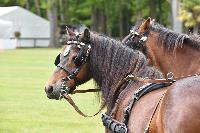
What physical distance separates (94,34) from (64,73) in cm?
55

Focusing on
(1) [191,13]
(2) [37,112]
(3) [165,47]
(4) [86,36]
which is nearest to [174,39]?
(3) [165,47]

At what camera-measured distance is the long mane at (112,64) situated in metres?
6.28

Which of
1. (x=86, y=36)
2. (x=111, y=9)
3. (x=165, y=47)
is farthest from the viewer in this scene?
(x=111, y=9)

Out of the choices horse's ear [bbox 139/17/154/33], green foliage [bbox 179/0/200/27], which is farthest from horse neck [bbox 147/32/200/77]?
green foliage [bbox 179/0/200/27]

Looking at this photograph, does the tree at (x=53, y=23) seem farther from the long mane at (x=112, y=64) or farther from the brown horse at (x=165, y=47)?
the long mane at (x=112, y=64)

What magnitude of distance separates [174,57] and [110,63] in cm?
214

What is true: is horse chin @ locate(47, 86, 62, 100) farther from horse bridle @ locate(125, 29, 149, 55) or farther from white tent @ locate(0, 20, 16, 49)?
white tent @ locate(0, 20, 16, 49)

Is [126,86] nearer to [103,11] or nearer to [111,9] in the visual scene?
[111,9]

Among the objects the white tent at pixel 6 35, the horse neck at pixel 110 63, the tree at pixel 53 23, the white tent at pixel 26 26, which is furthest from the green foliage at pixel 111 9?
the horse neck at pixel 110 63

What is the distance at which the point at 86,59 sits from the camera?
6.68 m

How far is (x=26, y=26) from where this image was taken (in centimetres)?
6888

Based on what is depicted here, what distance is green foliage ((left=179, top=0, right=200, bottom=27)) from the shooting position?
4153 cm

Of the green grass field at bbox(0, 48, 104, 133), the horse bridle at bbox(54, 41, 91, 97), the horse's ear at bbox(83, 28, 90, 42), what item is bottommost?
the green grass field at bbox(0, 48, 104, 133)

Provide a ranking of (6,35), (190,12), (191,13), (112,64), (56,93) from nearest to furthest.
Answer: (112,64), (56,93), (190,12), (191,13), (6,35)
